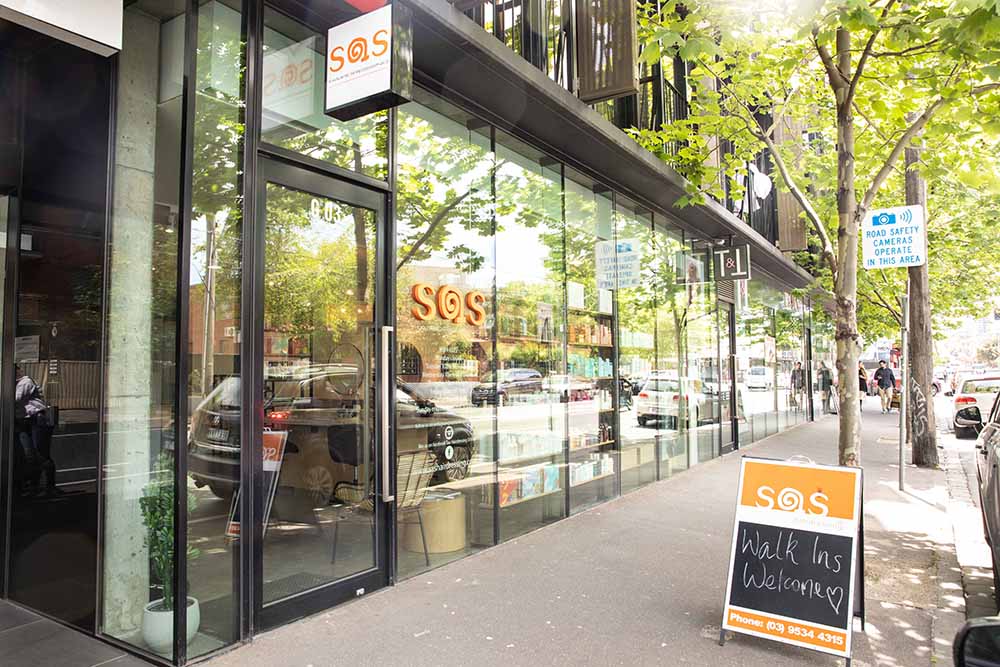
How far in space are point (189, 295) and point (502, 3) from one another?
5018mm

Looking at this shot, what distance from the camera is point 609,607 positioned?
489cm

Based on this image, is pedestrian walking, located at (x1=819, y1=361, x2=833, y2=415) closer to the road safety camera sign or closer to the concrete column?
→ the road safety camera sign

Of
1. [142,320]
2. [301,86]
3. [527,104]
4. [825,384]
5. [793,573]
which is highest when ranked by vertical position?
[527,104]

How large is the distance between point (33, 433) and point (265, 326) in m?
2.05

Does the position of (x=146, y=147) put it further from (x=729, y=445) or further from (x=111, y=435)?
(x=729, y=445)

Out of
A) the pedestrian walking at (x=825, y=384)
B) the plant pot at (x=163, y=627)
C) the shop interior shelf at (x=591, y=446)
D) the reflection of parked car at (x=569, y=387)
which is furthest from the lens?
the pedestrian walking at (x=825, y=384)

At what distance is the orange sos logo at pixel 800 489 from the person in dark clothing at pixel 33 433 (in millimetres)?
4815

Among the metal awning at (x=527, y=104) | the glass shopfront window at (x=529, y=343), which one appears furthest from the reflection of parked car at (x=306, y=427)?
the metal awning at (x=527, y=104)

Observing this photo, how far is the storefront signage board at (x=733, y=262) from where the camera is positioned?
485 inches

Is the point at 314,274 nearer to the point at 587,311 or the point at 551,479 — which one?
the point at 551,479

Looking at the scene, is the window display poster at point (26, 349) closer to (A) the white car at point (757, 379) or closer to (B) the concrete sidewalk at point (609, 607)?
(B) the concrete sidewalk at point (609, 607)

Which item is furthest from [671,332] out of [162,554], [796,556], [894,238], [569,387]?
[162,554]

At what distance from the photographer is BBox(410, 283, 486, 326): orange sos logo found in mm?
5969

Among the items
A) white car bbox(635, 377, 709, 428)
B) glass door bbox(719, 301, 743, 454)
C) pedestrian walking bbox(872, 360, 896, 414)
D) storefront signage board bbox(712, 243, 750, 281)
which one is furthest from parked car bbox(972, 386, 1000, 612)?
pedestrian walking bbox(872, 360, 896, 414)
